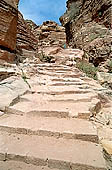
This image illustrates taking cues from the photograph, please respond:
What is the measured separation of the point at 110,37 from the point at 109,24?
1.47 m

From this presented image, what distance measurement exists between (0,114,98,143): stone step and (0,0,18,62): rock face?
347 centimetres

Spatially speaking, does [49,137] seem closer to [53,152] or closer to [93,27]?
[53,152]

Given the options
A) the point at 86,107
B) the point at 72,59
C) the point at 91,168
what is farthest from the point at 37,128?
the point at 72,59

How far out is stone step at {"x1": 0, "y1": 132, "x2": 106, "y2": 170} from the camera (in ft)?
3.73

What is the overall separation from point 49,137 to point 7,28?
4294 mm

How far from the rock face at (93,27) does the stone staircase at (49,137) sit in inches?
204

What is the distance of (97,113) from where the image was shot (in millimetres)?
2150

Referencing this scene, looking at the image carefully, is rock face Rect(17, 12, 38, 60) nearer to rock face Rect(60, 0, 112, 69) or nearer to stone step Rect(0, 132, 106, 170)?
rock face Rect(60, 0, 112, 69)

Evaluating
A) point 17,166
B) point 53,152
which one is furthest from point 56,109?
point 17,166

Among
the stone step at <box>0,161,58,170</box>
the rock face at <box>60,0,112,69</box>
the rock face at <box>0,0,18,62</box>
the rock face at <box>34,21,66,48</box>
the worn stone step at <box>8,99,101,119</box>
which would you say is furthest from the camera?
the rock face at <box>34,21,66,48</box>

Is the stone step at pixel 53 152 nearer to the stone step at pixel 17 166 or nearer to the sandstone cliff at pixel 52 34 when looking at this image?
the stone step at pixel 17 166

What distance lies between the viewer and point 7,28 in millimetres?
4785

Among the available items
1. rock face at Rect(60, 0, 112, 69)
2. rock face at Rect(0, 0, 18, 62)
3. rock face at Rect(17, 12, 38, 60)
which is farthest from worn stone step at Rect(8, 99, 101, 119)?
rock face at Rect(60, 0, 112, 69)

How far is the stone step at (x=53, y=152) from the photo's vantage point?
3.73 feet
